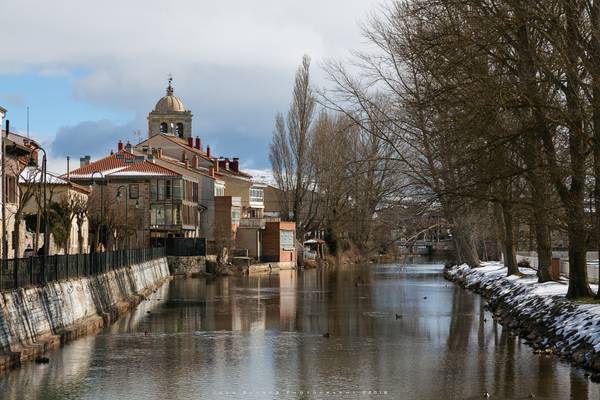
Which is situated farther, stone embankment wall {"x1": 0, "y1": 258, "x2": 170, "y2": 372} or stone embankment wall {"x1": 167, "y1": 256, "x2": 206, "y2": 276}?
stone embankment wall {"x1": 167, "y1": 256, "x2": 206, "y2": 276}

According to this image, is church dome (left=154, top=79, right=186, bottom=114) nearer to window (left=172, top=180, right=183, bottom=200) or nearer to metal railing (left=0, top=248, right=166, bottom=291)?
window (left=172, top=180, right=183, bottom=200)

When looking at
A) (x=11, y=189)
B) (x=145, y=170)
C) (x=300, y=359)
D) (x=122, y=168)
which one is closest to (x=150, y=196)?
(x=145, y=170)

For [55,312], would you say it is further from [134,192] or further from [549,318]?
[134,192]

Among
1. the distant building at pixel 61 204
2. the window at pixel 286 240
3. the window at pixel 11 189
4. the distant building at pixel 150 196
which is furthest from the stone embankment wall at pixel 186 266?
the window at pixel 11 189

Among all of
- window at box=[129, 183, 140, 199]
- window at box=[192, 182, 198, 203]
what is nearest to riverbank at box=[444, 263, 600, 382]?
window at box=[129, 183, 140, 199]

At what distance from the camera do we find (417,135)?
35.5m

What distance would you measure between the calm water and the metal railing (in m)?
2.04

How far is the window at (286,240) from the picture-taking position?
83925 millimetres

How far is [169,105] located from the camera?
12006 cm

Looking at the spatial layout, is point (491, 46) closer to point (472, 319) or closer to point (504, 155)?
point (504, 155)

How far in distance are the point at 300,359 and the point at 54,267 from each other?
8363 mm

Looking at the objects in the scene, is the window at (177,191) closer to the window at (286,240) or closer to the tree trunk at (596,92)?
the window at (286,240)

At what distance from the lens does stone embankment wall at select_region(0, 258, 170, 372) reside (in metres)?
20.4

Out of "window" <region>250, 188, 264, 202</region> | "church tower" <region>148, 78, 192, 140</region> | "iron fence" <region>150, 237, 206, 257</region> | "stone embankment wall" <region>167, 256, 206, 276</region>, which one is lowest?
"stone embankment wall" <region>167, 256, 206, 276</region>
